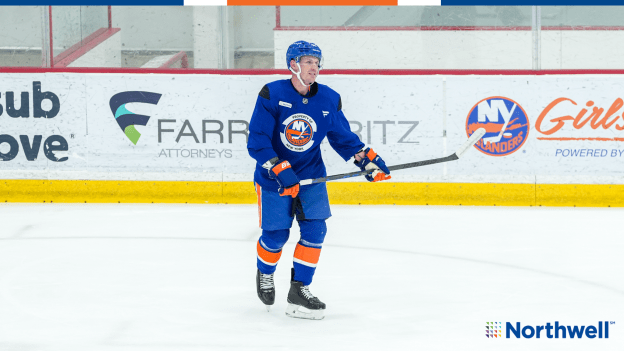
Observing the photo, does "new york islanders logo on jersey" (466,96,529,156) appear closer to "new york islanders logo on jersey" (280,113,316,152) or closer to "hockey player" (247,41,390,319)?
"hockey player" (247,41,390,319)

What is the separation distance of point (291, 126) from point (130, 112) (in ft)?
12.4

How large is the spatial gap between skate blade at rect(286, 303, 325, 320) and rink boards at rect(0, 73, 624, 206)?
132 inches

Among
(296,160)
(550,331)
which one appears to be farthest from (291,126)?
(550,331)

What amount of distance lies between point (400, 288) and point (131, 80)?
3.74 meters

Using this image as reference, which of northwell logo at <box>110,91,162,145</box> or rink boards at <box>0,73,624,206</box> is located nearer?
rink boards at <box>0,73,624,206</box>

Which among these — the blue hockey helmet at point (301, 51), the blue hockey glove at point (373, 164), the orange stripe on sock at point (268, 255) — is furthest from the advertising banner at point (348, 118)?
the blue hockey helmet at point (301, 51)

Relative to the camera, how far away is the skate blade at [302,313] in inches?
119

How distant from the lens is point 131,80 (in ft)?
21.4

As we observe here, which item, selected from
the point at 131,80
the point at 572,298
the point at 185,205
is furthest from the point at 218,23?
the point at 572,298

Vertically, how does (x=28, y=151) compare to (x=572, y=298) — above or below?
above

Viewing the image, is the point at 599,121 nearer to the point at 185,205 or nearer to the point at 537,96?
the point at 537,96

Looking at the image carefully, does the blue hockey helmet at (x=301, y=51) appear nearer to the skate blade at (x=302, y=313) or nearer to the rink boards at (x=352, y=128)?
the skate blade at (x=302, y=313)

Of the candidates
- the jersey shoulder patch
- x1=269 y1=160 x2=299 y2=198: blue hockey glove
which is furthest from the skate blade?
the jersey shoulder patch

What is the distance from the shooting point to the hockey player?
2.97 m
